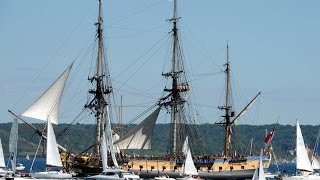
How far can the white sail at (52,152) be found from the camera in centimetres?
11394

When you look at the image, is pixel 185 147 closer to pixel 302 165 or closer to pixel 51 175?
pixel 302 165

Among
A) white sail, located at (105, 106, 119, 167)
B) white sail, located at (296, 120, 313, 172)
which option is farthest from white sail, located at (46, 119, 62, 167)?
white sail, located at (296, 120, 313, 172)

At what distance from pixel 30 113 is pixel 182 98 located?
24.3 metres

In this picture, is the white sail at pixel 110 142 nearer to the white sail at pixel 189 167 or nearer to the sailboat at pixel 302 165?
the white sail at pixel 189 167

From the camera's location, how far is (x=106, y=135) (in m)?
119

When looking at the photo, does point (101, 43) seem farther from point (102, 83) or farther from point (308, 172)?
point (308, 172)

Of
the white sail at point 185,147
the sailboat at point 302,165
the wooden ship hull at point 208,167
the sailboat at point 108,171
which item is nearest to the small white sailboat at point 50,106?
the sailboat at point 108,171

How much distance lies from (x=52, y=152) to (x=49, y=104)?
29.0 ft

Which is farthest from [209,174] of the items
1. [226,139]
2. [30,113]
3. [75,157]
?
[30,113]

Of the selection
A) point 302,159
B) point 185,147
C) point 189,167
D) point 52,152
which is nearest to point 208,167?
point 185,147

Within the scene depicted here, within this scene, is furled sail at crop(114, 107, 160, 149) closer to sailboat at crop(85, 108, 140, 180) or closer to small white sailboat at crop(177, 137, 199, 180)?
sailboat at crop(85, 108, 140, 180)

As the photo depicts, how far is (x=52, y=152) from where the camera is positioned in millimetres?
114188

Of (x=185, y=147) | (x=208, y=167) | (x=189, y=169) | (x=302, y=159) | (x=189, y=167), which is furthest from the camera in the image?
(x=185, y=147)

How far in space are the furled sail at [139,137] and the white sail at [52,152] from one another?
12100 mm
